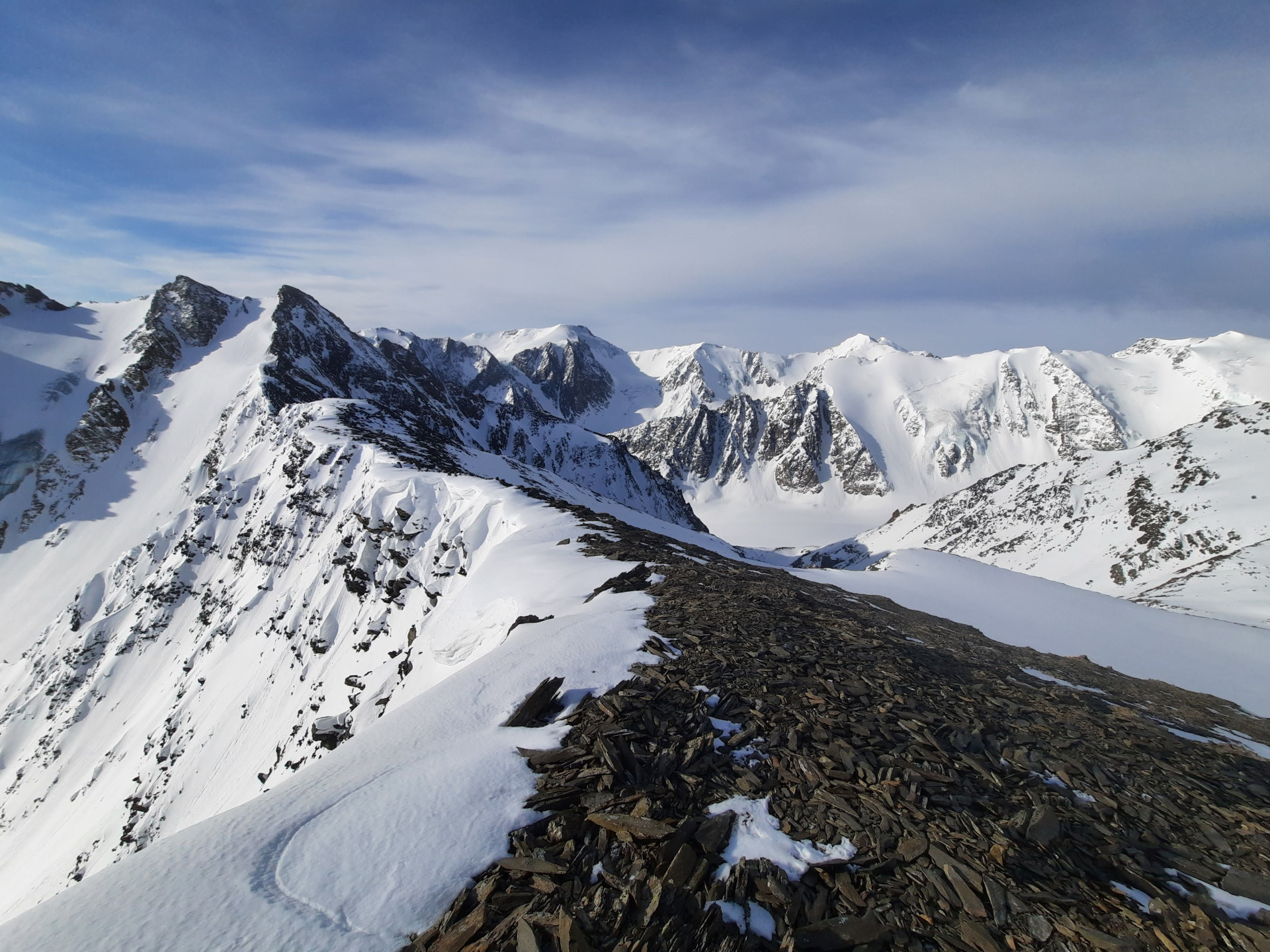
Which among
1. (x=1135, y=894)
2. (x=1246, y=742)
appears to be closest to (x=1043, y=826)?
(x=1135, y=894)

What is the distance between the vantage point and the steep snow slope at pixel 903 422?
492 feet

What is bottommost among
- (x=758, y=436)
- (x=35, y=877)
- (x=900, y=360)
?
(x=35, y=877)

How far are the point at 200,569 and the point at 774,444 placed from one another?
167 m

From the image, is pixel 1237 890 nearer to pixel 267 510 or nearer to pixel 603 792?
pixel 603 792

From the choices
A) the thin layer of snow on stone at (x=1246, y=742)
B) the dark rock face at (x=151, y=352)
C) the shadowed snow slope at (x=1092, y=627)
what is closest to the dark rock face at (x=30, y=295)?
the dark rock face at (x=151, y=352)

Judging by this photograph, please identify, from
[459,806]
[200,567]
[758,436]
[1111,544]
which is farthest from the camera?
[758,436]

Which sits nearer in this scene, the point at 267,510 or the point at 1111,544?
the point at 267,510

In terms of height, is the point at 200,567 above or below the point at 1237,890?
below

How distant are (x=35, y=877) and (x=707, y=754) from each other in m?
39.5

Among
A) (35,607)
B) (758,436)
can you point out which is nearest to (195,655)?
(35,607)

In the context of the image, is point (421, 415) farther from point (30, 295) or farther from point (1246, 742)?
point (1246, 742)

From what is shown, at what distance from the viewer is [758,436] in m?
188

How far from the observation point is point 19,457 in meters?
54.0

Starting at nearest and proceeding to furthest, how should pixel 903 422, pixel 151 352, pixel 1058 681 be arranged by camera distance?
1. pixel 1058 681
2. pixel 151 352
3. pixel 903 422
